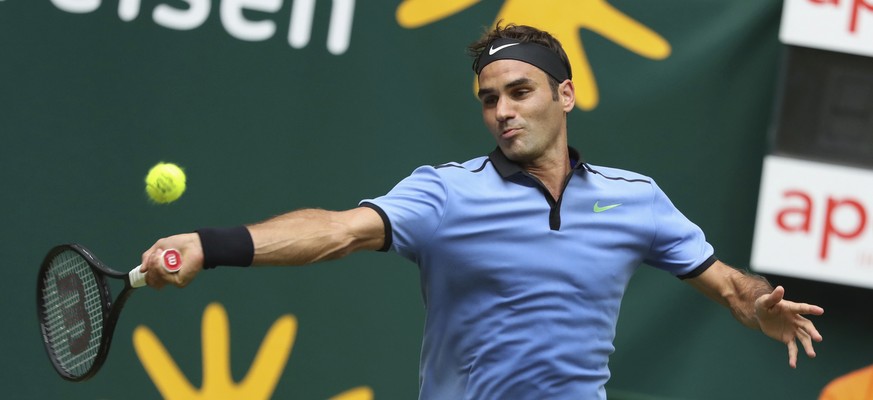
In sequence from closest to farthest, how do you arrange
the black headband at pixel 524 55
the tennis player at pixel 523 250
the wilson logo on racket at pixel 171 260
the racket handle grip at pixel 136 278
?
the wilson logo on racket at pixel 171 260 < the racket handle grip at pixel 136 278 < the tennis player at pixel 523 250 < the black headband at pixel 524 55

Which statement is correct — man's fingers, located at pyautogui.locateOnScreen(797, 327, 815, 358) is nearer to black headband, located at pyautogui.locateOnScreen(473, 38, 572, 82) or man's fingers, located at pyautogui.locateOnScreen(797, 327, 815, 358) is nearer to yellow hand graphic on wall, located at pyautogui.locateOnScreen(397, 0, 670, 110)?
black headband, located at pyautogui.locateOnScreen(473, 38, 572, 82)

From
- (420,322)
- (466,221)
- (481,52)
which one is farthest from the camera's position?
(420,322)

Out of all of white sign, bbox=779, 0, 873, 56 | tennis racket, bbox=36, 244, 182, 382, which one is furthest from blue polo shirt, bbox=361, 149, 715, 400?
white sign, bbox=779, 0, 873, 56

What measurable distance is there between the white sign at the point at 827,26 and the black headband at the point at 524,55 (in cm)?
146

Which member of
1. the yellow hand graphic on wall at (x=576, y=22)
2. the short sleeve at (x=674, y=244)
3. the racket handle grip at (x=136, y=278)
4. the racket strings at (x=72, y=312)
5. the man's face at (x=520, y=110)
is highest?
the yellow hand graphic on wall at (x=576, y=22)

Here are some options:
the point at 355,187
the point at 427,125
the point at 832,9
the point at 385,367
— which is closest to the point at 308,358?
the point at 385,367

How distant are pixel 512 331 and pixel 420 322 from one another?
157 centimetres

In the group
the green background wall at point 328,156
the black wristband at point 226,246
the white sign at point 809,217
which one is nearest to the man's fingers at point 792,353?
the black wristband at point 226,246

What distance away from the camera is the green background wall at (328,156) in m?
4.12

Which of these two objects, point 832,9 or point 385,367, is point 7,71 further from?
point 832,9

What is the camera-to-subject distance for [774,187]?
4.25 metres

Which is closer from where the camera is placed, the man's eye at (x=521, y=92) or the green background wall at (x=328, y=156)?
the man's eye at (x=521, y=92)

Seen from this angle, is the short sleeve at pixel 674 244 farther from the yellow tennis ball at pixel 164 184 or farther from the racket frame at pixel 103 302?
the racket frame at pixel 103 302

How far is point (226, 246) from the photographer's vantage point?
2.37 meters
